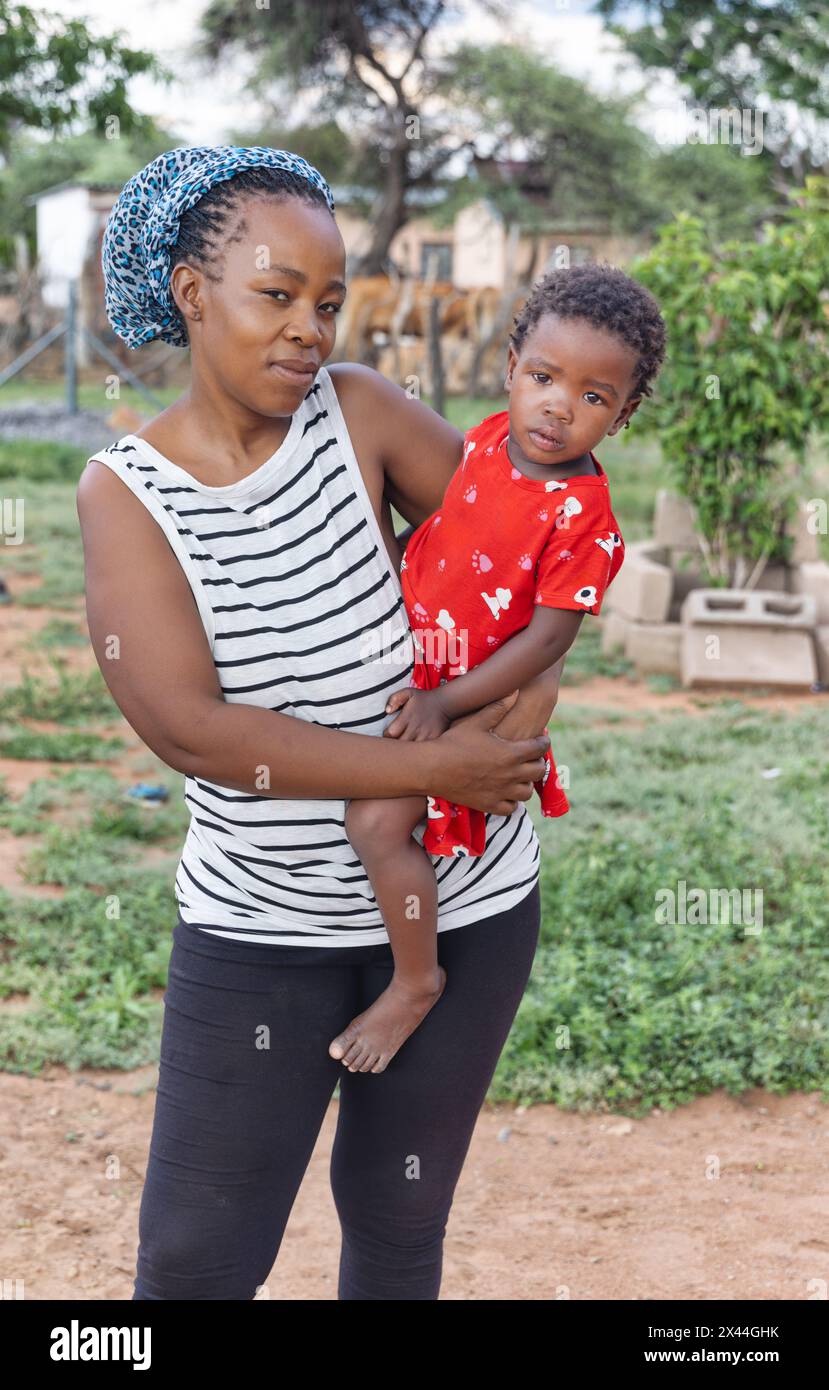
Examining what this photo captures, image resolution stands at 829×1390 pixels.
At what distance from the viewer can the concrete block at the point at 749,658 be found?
23.3 feet

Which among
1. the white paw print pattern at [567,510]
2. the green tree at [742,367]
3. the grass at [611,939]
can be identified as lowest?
the grass at [611,939]

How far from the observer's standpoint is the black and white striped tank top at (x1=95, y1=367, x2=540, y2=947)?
5.29 ft

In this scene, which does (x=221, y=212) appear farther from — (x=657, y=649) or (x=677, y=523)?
(x=677, y=523)

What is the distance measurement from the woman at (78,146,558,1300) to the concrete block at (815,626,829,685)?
5.76 metres

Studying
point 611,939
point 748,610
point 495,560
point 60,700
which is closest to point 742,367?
point 748,610

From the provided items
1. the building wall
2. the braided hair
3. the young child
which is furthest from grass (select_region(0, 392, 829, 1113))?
the building wall

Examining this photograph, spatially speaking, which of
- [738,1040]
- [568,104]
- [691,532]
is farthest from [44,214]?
[738,1040]

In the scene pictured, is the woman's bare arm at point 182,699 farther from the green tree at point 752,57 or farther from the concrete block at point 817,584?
the green tree at point 752,57

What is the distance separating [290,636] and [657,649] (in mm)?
5964

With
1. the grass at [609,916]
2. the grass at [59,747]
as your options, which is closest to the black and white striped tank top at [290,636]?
the grass at [609,916]

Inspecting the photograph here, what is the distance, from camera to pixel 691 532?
26.4 feet

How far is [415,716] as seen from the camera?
5.70 ft

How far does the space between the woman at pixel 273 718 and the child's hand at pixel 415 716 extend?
→ 3cm
